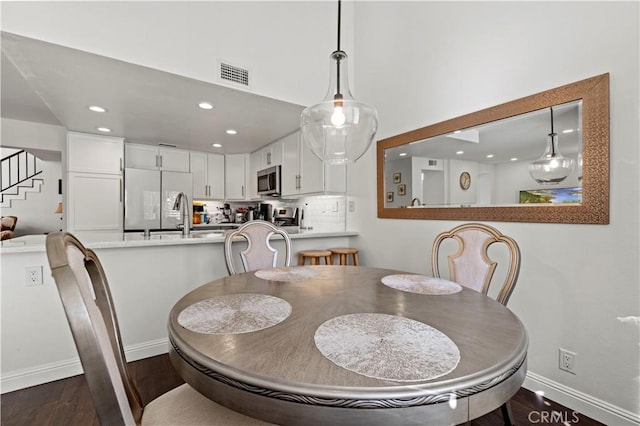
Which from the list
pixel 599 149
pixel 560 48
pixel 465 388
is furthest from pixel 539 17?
pixel 465 388

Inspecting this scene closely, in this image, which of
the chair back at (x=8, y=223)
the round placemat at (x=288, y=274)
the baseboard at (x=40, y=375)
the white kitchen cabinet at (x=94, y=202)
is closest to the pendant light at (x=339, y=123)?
the round placemat at (x=288, y=274)

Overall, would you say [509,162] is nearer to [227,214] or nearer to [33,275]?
[33,275]

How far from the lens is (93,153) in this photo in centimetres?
397

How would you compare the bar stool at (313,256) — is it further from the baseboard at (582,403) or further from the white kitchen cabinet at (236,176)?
the white kitchen cabinet at (236,176)

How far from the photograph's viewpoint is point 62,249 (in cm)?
65

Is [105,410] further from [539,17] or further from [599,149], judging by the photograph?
[539,17]

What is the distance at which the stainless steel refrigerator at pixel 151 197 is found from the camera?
4.20 m

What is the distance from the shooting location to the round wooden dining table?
614 millimetres

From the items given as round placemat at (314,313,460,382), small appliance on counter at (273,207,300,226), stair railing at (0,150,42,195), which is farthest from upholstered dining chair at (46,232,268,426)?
stair railing at (0,150,42,195)

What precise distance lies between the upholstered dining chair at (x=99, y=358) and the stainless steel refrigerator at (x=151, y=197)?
3.43 meters

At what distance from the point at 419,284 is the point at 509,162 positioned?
1.20 metres

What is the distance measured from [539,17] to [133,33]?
2.71 m

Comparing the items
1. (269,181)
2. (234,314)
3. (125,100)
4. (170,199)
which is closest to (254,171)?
(269,181)

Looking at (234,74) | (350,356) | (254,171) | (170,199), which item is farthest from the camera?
(254,171)
